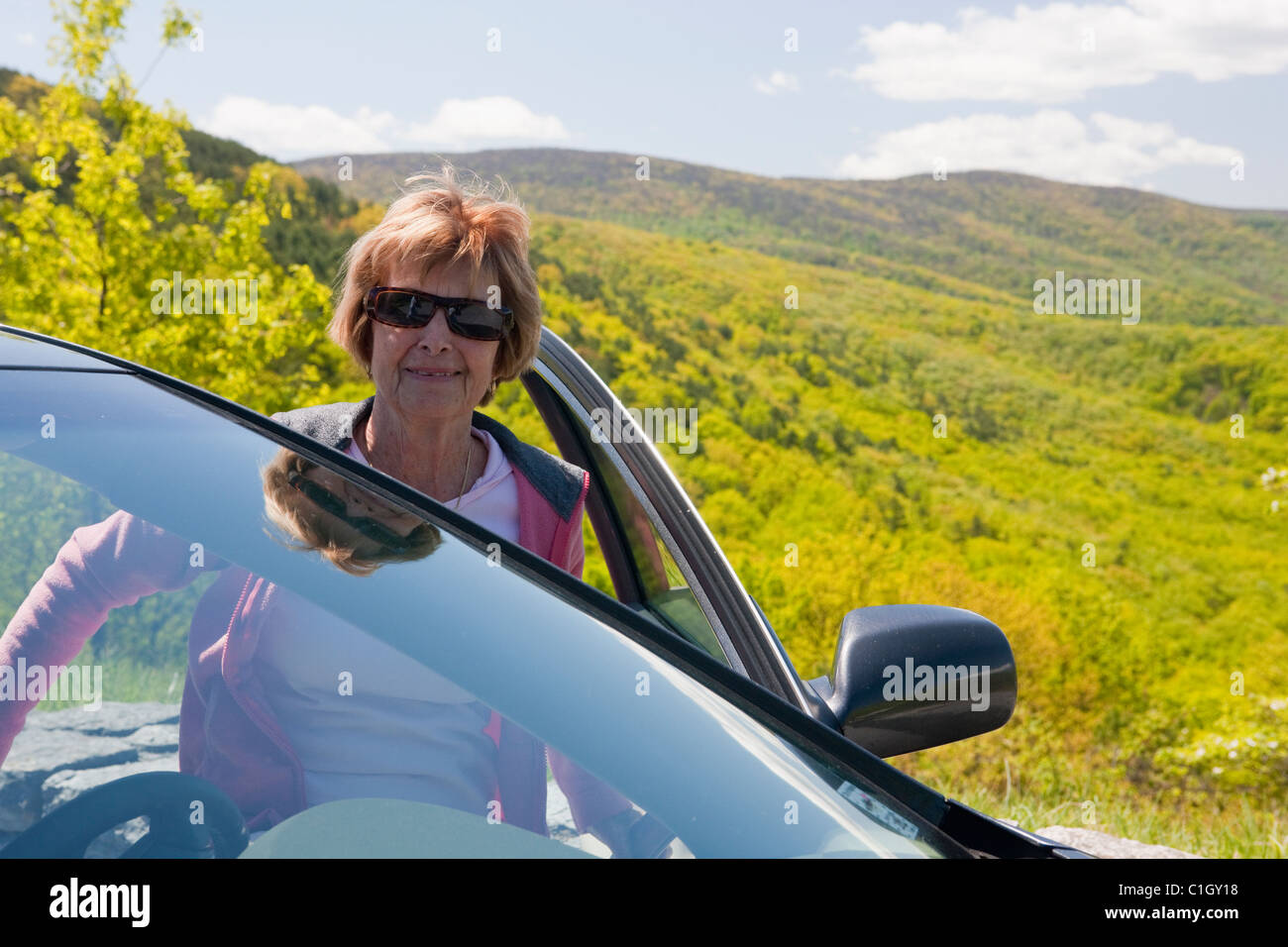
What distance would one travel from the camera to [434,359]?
2340 millimetres

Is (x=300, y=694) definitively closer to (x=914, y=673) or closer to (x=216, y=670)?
(x=216, y=670)

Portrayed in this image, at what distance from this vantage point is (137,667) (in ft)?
3.05

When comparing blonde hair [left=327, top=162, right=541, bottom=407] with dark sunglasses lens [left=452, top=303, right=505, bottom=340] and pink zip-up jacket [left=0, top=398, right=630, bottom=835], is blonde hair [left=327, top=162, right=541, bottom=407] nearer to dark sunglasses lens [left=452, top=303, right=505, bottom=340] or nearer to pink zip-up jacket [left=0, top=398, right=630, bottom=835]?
dark sunglasses lens [left=452, top=303, right=505, bottom=340]

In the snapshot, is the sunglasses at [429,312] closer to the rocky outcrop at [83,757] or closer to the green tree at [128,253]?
the rocky outcrop at [83,757]

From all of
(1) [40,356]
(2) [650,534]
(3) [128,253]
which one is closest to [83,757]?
(1) [40,356]

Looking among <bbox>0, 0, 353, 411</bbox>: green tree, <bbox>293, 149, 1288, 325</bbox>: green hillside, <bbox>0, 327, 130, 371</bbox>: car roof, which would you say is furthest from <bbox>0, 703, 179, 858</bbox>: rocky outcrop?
<bbox>293, 149, 1288, 325</bbox>: green hillside

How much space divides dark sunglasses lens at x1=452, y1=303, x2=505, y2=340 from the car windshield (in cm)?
118

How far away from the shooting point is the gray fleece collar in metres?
2.21

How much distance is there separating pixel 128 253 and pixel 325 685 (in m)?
8.79

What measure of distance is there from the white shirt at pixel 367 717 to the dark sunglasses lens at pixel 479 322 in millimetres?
1379

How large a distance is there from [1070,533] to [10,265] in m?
19.4

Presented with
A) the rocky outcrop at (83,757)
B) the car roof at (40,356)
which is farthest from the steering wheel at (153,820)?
the car roof at (40,356)

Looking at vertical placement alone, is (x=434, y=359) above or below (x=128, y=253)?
below
